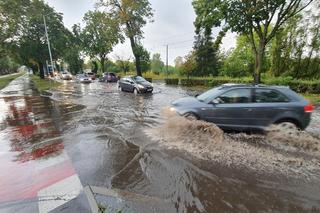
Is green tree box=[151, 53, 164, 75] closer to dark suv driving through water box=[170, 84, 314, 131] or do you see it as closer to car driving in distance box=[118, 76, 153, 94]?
car driving in distance box=[118, 76, 153, 94]

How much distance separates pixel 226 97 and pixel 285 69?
21511mm

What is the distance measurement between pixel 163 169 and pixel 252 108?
339 centimetres

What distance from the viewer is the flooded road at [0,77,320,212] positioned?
3492 mm

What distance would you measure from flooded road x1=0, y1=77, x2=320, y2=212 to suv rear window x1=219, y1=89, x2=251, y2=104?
3.37ft

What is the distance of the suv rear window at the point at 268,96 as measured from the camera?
20.3 feet

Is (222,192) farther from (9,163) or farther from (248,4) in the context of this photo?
(248,4)

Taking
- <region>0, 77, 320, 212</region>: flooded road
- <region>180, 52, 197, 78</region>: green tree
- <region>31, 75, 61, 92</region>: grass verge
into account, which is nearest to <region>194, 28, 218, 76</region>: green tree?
<region>180, 52, 197, 78</region>: green tree

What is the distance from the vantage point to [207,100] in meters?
6.58

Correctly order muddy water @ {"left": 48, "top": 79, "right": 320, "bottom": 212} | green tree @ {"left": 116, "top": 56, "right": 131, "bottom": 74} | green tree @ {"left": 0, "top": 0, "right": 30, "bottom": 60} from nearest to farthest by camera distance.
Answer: muddy water @ {"left": 48, "top": 79, "right": 320, "bottom": 212} → green tree @ {"left": 0, "top": 0, "right": 30, "bottom": 60} → green tree @ {"left": 116, "top": 56, "right": 131, "bottom": 74}

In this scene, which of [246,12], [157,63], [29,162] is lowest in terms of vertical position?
[29,162]

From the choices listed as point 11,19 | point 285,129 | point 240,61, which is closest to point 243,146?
point 285,129

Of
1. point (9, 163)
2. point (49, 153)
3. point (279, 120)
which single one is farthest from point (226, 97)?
point (9, 163)

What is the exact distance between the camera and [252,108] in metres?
6.14

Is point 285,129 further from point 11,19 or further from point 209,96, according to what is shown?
point 11,19
